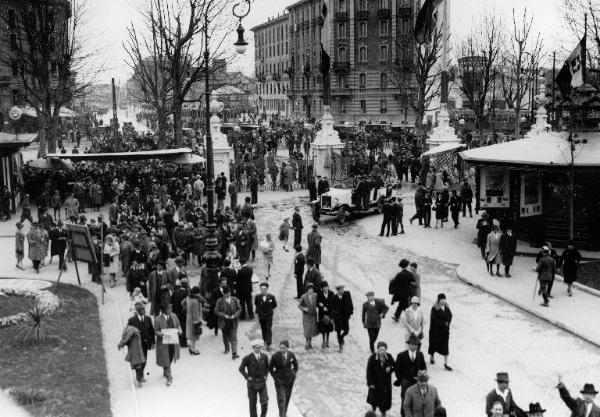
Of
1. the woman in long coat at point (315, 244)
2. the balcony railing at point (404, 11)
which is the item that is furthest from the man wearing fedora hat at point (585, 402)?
the balcony railing at point (404, 11)

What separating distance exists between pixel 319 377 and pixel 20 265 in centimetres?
1171

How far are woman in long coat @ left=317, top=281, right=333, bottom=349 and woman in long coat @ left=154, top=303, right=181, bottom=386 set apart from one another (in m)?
2.81

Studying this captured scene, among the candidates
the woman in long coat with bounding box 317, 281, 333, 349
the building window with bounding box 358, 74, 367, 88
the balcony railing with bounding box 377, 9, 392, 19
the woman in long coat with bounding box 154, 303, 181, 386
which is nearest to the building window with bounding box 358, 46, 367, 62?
the building window with bounding box 358, 74, 367, 88

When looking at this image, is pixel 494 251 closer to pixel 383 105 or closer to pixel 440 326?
pixel 440 326

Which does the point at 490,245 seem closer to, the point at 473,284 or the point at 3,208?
the point at 473,284

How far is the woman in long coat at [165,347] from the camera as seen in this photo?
1146 centimetres

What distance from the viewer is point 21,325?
14.0 m

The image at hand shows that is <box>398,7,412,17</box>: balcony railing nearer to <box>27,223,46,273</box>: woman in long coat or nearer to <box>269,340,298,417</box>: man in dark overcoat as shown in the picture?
<box>27,223,46,273</box>: woman in long coat

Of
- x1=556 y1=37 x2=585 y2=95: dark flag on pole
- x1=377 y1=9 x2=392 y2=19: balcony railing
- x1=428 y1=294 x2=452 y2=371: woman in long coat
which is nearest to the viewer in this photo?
x1=428 y1=294 x2=452 y2=371: woman in long coat

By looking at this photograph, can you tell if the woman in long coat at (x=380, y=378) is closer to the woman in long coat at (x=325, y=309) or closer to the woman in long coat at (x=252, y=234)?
the woman in long coat at (x=325, y=309)

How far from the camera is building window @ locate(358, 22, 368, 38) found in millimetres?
81625

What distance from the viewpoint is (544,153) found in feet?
71.6

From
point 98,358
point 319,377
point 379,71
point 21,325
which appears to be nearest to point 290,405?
point 319,377

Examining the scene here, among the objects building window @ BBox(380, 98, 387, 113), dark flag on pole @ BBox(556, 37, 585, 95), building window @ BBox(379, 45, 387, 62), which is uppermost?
building window @ BBox(379, 45, 387, 62)
